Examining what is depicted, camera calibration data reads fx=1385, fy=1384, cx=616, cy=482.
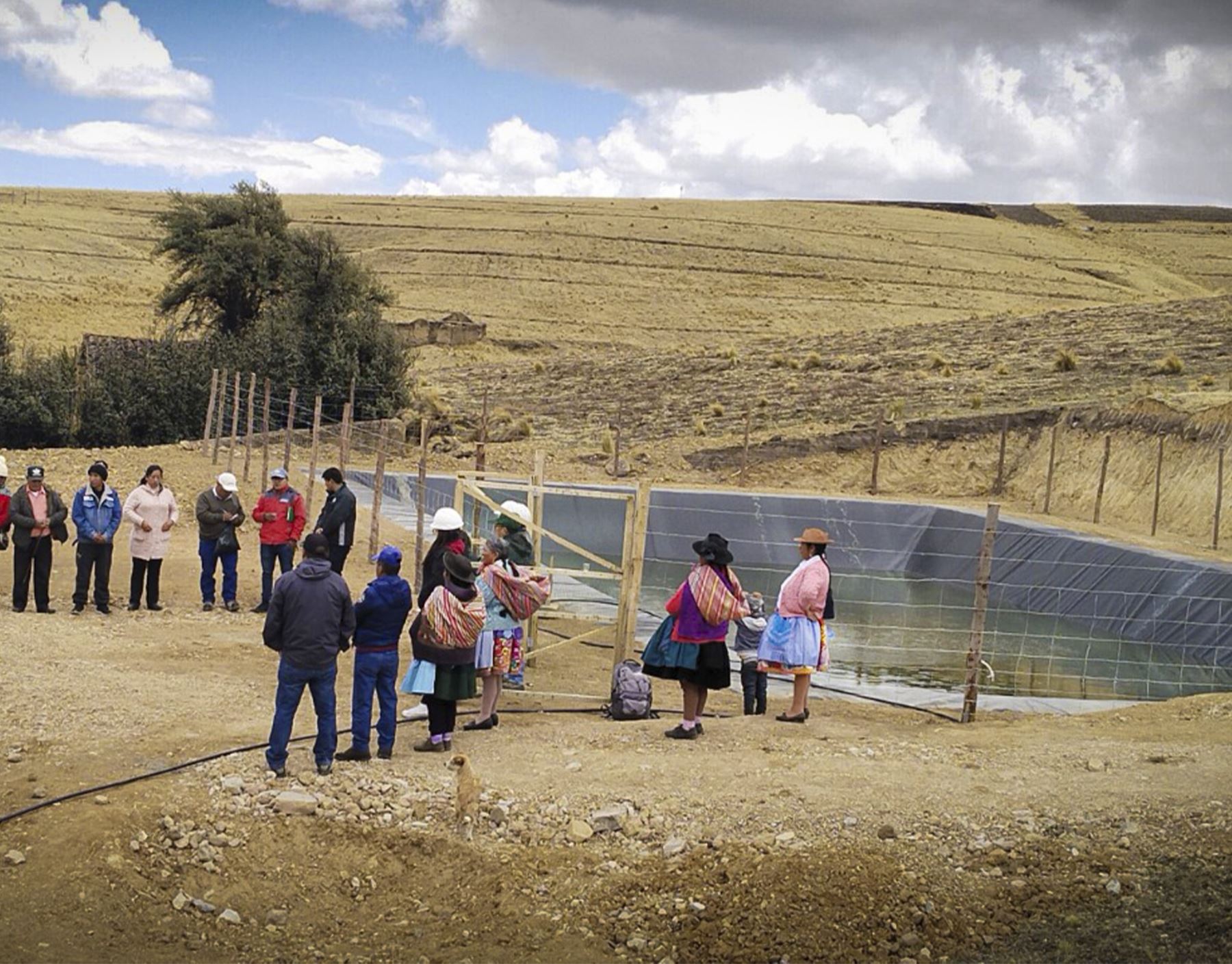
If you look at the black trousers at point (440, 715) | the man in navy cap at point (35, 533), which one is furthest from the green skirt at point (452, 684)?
the man in navy cap at point (35, 533)

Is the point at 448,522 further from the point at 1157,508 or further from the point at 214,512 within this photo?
the point at 1157,508

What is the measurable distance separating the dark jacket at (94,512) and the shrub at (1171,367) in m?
28.4

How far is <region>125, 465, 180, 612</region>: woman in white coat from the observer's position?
530 inches

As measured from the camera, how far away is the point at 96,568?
13375 mm

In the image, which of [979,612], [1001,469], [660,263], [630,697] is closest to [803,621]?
[630,697]

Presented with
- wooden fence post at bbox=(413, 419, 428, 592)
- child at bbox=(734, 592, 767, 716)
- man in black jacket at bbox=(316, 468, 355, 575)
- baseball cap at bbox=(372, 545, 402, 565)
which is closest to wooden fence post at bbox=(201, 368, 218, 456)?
wooden fence post at bbox=(413, 419, 428, 592)

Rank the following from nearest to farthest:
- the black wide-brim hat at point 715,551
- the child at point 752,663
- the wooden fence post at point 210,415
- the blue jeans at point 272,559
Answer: the black wide-brim hat at point 715,551 < the child at point 752,663 < the blue jeans at point 272,559 < the wooden fence post at point 210,415

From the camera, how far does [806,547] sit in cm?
1030

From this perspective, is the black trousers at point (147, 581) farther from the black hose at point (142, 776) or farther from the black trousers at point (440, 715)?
the black trousers at point (440, 715)

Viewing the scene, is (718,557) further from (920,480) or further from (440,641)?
(920,480)

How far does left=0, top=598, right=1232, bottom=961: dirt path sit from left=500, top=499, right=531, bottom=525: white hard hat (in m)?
1.75

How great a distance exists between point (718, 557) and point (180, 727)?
3.80 metres

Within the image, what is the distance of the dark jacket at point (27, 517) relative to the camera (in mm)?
13102

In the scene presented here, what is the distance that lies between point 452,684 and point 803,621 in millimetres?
2776
